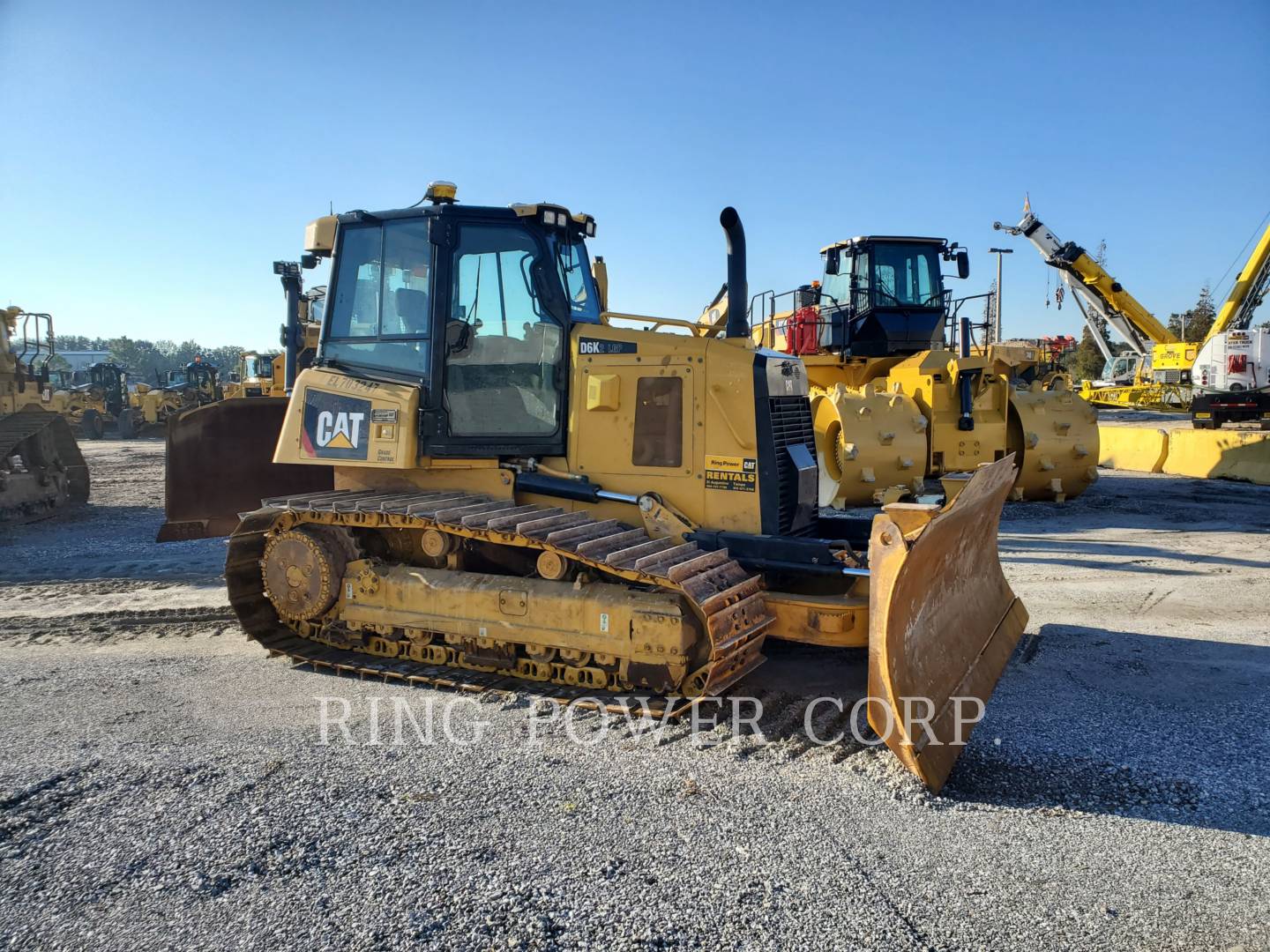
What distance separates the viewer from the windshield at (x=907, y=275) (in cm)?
1426

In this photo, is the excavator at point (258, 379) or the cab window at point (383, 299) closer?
the cab window at point (383, 299)

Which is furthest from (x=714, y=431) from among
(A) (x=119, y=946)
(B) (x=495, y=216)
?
(A) (x=119, y=946)

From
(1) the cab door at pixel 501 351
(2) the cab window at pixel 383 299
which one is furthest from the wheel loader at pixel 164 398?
(1) the cab door at pixel 501 351

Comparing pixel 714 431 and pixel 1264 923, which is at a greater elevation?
pixel 714 431

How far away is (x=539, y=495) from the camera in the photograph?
5664 mm

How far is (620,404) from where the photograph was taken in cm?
548

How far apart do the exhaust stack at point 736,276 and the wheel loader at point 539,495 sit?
17 millimetres

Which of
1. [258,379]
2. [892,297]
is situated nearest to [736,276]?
[892,297]

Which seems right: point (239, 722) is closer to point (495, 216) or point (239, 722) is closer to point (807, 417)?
point (495, 216)

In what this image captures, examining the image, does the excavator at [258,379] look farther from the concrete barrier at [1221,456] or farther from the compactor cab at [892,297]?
the concrete barrier at [1221,456]

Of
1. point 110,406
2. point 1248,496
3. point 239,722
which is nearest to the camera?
point 239,722

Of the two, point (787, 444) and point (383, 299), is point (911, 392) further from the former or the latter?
point (383, 299)

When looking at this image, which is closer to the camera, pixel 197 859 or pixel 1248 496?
pixel 197 859

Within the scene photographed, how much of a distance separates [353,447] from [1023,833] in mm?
4448
